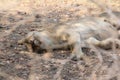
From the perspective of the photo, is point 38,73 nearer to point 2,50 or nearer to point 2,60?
point 2,60

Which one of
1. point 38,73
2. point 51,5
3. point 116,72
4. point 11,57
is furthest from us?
point 51,5

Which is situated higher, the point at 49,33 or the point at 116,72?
the point at 116,72

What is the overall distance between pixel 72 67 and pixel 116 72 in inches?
111

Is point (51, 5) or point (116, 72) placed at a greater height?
point (116, 72)

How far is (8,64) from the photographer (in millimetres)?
4559

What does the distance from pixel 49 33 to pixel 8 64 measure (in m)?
1.02

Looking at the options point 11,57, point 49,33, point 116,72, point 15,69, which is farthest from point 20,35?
point 116,72

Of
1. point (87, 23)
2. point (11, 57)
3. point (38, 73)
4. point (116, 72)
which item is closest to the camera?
point (116, 72)

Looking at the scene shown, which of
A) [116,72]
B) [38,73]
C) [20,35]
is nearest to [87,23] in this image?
[20,35]

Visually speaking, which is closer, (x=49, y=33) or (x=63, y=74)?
(x=63, y=74)

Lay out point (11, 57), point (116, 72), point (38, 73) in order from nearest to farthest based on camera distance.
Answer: point (116, 72) → point (38, 73) → point (11, 57)

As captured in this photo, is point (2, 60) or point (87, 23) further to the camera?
point (87, 23)

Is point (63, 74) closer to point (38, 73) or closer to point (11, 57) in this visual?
point (38, 73)

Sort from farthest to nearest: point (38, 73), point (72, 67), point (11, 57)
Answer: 1. point (11, 57)
2. point (72, 67)
3. point (38, 73)
